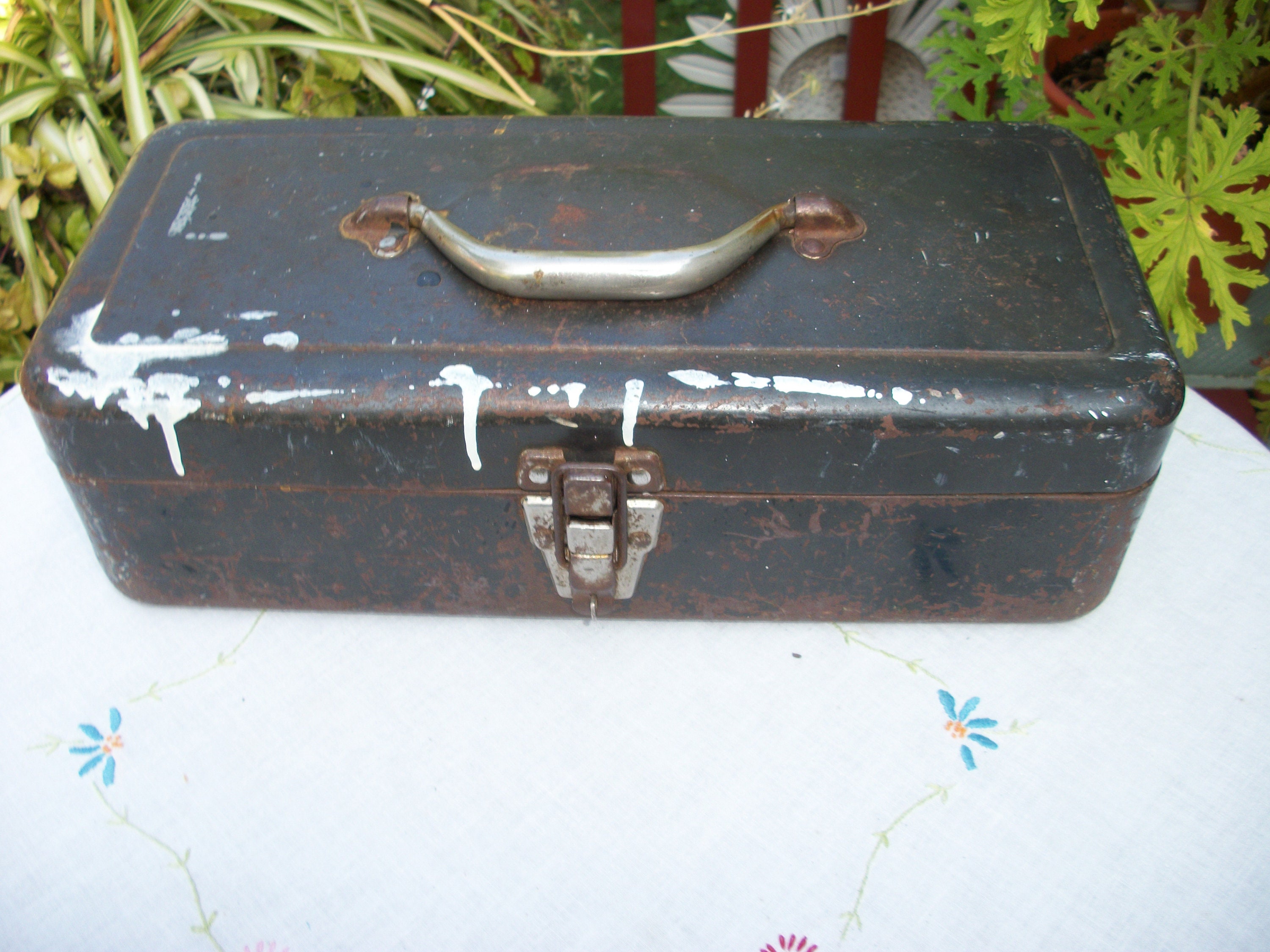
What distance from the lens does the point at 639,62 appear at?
6.19 ft

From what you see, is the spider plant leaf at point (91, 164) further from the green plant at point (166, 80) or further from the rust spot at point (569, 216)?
the rust spot at point (569, 216)

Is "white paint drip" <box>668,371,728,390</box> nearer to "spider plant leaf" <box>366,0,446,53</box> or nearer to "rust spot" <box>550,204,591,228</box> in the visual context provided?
"rust spot" <box>550,204,591,228</box>

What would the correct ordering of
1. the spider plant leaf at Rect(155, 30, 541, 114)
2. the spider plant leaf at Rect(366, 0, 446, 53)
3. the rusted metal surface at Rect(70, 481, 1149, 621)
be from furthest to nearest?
the spider plant leaf at Rect(366, 0, 446, 53) → the spider plant leaf at Rect(155, 30, 541, 114) → the rusted metal surface at Rect(70, 481, 1149, 621)

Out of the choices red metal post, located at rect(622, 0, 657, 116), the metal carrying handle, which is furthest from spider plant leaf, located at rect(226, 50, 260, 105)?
the metal carrying handle

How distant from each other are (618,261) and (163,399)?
0.47m

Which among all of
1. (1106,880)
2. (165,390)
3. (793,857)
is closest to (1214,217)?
(1106,880)

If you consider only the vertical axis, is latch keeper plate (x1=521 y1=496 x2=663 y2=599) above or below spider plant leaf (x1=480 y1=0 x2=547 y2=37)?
below

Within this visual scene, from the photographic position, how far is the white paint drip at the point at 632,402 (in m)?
0.88

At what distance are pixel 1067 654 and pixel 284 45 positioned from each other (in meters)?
1.51

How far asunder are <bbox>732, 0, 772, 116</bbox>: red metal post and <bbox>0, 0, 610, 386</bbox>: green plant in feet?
1.43

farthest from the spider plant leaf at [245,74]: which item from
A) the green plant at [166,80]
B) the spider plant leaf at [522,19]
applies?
the spider plant leaf at [522,19]

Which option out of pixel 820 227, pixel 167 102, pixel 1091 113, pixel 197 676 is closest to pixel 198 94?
pixel 167 102

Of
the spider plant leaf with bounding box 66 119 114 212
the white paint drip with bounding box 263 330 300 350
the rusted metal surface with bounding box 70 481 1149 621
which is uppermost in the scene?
the white paint drip with bounding box 263 330 300 350

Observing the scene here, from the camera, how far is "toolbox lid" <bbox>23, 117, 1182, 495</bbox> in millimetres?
877
